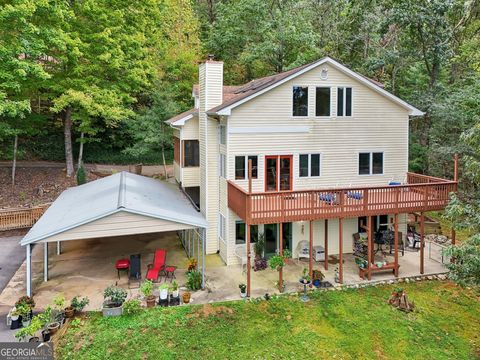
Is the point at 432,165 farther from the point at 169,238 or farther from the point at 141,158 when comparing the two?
the point at 141,158

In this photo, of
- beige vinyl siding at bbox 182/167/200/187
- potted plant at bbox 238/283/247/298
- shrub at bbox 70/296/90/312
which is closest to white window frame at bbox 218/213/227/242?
beige vinyl siding at bbox 182/167/200/187

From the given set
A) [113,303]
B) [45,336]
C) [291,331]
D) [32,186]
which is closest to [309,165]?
[291,331]

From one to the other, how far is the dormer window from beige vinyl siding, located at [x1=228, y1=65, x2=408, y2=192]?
0.20m

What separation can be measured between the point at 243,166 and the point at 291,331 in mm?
7076

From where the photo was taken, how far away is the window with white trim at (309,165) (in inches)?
611

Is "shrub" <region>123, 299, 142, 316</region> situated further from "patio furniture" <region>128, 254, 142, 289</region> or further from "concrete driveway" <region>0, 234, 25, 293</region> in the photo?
"concrete driveway" <region>0, 234, 25, 293</region>

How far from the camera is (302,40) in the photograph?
28.8m

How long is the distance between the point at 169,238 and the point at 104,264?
435cm

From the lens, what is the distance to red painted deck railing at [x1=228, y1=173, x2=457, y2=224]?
12531 mm

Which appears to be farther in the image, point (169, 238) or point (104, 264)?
point (169, 238)

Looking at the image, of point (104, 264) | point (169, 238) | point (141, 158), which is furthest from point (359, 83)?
point (141, 158)

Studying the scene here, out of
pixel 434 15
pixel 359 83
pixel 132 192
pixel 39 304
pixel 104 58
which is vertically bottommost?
pixel 39 304

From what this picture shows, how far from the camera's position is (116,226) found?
38.6 ft

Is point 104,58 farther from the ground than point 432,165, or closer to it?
farther from the ground
